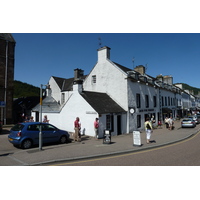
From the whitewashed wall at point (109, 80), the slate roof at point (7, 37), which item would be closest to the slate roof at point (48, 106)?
the whitewashed wall at point (109, 80)

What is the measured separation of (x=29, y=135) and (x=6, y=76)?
16.2m

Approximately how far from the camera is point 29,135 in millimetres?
9664

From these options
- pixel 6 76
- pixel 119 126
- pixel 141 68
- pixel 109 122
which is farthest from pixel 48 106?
pixel 141 68

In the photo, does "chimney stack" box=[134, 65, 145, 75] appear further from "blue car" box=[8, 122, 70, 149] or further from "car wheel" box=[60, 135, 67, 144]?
"blue car" box=[8, 122, 70, 149]

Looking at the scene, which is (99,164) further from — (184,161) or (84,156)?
(184,161)

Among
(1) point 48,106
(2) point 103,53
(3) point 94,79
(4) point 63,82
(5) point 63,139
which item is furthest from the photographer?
(4) point 63,82

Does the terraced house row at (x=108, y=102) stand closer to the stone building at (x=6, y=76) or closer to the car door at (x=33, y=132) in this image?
the stone building at (x=6, y=76)

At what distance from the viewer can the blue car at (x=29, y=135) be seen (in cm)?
937

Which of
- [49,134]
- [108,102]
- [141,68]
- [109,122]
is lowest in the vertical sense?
[49,134]

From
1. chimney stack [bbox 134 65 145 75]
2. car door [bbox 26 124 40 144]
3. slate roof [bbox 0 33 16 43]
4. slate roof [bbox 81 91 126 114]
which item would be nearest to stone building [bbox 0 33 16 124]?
slate roof [bbox 0 33 16 43]

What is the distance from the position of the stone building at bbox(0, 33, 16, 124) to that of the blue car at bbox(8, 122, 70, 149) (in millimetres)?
13482

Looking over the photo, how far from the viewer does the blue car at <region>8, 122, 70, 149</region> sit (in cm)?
937

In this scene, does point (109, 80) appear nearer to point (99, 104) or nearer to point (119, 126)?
point (99, 104)

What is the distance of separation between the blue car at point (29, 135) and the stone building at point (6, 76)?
44.2ft
